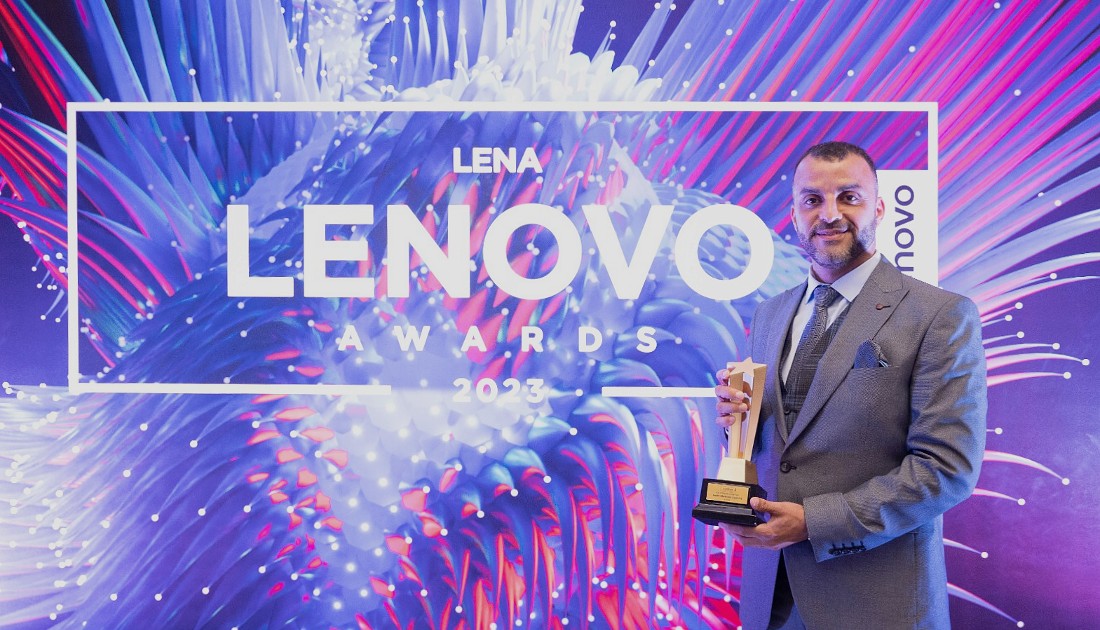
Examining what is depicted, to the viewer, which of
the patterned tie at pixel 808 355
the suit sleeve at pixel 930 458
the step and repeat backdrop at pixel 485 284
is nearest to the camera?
the suit sleeve at pixel 930 458

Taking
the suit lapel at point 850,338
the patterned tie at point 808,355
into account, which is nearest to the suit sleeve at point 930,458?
the suit lapel at point 850,338

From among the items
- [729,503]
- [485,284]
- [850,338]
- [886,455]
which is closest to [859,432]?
[886,455]

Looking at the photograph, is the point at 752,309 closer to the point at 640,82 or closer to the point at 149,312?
the point at 640,82

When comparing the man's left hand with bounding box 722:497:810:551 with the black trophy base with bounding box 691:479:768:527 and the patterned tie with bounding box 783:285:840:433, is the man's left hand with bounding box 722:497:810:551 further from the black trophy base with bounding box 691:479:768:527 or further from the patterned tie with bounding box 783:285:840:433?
the patterned tie with bounding box 783:285:840:433

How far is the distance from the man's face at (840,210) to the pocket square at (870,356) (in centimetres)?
23

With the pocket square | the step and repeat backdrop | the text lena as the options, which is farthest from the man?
the text lena

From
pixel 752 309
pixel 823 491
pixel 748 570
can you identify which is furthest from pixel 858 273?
pixel 752 309

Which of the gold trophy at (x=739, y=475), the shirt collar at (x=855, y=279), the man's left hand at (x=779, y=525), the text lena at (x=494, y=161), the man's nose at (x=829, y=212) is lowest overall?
the man's left hand at (x=779, y=525)

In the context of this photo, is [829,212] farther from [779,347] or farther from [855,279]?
[779,347]

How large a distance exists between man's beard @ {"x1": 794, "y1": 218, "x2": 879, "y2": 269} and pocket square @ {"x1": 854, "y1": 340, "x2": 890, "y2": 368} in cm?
23

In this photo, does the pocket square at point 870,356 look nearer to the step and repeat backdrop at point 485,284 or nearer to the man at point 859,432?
the man at point 859,432

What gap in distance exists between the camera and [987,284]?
2814 mm

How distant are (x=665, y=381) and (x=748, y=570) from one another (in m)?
1.00

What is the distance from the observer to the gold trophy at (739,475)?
66.8 inches
